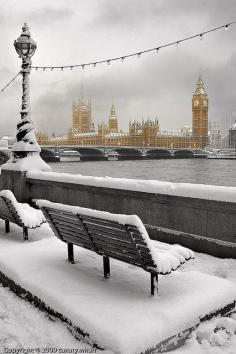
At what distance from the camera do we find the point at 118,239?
341 centimetres

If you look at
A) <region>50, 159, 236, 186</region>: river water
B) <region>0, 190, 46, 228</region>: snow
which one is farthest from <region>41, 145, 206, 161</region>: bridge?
<region>0, 190, 46, 228</region>: snow

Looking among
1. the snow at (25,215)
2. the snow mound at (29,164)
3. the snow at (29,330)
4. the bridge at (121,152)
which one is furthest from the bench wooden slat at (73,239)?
the bridge at (121,152)

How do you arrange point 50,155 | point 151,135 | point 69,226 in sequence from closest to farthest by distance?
1. point 69,226
2. point 50,155
3. point 151,135

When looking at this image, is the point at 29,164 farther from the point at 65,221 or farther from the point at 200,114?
the point at 200,114

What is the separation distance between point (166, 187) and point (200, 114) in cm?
15374

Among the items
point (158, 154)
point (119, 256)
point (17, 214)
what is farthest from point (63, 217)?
point (158, 154)

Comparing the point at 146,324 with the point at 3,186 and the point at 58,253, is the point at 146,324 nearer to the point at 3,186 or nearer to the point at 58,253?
the point at 58,253

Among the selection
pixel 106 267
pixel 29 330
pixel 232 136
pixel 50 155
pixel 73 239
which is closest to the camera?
pixel 29 330

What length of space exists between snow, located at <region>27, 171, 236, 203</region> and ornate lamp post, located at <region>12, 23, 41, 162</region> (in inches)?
72.0

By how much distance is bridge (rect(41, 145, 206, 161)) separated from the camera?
76000 millimetres

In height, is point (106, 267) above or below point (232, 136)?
below

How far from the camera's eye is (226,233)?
5141 mm

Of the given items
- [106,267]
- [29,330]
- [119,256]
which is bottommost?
[29,330]

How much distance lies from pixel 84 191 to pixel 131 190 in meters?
1.51
